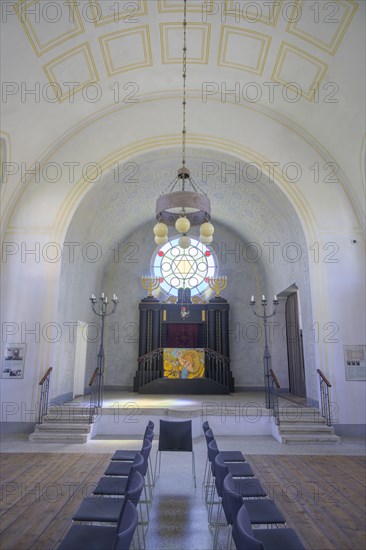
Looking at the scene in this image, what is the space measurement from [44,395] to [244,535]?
7.01 metres

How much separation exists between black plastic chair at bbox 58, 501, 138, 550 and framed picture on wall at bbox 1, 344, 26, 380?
6.09 meters

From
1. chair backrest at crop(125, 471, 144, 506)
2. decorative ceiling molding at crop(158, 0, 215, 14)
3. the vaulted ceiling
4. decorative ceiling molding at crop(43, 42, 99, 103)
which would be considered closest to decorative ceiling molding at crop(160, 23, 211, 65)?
the vaulted ceiling

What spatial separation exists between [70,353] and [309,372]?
244 inches

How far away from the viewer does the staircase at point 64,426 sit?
23.7 ft

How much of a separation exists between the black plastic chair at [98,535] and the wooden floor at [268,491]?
0.94m

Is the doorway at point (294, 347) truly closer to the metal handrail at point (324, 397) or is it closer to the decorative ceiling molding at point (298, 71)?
the metal handrail at point (324, 397)

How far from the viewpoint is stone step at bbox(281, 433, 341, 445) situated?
23.5ft

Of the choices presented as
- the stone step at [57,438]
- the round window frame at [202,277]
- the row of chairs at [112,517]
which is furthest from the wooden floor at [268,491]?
the round window frame at [202,277]

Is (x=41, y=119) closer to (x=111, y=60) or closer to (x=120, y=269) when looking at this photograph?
(x=111, y=60)

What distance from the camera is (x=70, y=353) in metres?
9.51

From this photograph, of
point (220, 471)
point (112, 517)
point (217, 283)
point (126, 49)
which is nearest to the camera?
point (112, 517)

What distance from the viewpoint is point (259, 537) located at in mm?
2496

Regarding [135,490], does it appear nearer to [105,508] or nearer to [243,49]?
[105,508]

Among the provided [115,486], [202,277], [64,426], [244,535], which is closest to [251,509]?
[244,535]
